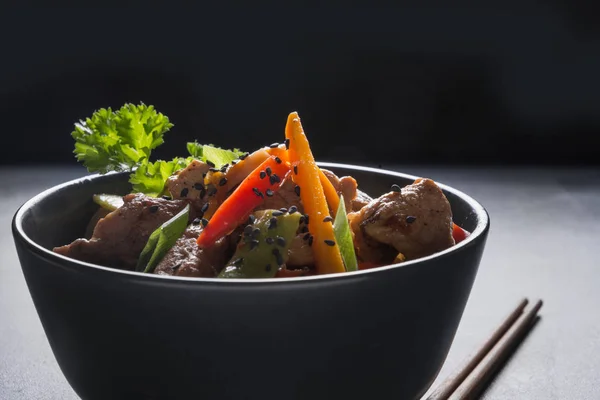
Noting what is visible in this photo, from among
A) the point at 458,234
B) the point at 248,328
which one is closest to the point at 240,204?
the point at 248,328

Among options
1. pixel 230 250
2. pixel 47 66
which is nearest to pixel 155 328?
pixel 230 250

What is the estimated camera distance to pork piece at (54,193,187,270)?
5.08 ft

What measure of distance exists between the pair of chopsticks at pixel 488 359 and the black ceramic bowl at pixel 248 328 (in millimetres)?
385

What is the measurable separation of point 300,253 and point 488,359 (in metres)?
0.72

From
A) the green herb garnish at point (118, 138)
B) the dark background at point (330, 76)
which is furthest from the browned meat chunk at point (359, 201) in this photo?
the dark background at point (330, 76)

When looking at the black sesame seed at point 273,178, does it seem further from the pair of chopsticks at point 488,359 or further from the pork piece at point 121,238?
the pair of chopsticks at point 488,359

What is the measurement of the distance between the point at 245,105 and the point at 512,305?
244 centimetres

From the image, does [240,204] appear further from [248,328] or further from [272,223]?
[248,328]

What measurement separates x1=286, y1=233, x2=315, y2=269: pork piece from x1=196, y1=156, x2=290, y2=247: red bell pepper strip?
4.6 inches

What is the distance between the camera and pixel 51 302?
4.20 feet

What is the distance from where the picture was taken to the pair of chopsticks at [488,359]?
1700 millimetres

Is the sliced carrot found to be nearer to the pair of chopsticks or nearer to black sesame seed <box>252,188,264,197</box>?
black sesame seed <box>252,188,264,197</box>

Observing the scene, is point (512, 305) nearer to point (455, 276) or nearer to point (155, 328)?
point (455, 276)

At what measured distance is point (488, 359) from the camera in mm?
1899
